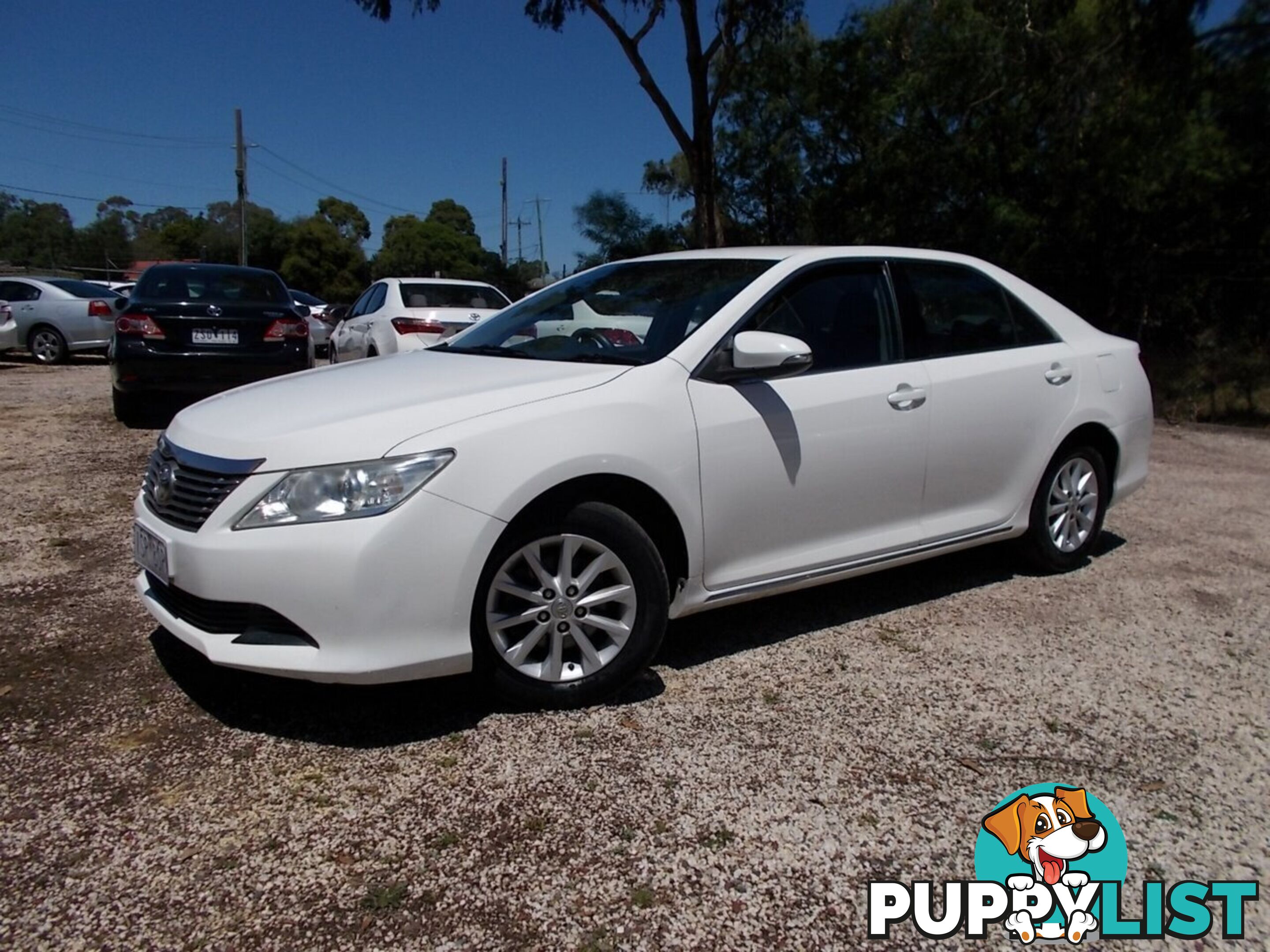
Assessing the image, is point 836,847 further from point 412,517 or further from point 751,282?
point 751,282

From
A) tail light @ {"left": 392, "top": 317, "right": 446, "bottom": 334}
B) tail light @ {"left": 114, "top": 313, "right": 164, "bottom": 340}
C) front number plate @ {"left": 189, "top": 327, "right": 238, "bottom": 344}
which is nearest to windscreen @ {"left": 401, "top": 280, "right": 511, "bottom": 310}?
tail light @ {"left": 392, "top": 317, "right": 446, "bottom": 334}

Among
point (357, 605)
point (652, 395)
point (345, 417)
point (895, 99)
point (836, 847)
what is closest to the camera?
point (836, 847)

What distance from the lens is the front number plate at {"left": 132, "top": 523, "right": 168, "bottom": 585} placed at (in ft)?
9.96

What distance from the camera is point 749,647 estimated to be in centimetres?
386

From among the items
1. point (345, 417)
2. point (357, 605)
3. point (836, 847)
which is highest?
point (345, 417)

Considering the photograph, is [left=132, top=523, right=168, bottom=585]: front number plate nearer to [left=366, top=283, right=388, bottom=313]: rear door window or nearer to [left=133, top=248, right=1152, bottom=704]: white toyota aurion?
[left=133, top=248, right=1152, bottom=704]: white toyota aurion

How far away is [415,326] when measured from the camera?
969 cm

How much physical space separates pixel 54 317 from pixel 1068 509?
1598 cm

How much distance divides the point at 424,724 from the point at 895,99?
1567 cm

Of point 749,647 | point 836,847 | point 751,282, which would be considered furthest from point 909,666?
point 751,282

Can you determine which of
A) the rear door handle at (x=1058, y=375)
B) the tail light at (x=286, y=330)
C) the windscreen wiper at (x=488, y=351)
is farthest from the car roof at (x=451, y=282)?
the rear door handle at (x=1058, y=375)

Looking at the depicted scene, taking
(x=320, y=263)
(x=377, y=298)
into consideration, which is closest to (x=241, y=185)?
(x=320, y=263)

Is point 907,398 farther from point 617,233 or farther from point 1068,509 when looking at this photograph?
point 617,233

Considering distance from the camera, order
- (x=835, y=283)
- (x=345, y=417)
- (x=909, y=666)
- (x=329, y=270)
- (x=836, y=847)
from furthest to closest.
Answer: (x=329, y=270), (x=835, y=283), (x=909, y=666), (x=345, y=417), (x=836, y=847)
